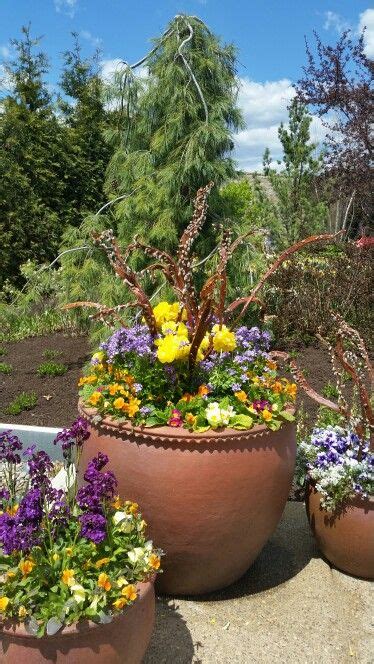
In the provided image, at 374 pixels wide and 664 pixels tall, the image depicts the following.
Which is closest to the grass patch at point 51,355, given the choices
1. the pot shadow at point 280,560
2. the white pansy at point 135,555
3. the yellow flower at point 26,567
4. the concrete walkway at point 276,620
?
the pot shadow at point 280,560

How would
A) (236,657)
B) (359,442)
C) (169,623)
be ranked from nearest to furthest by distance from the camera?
(236,657) < (169,623) < (359,442)

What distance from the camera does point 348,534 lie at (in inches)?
103

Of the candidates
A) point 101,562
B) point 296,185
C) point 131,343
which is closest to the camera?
point 101,562

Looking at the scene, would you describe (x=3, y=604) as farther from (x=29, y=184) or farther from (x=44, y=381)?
(x=29, y=184)

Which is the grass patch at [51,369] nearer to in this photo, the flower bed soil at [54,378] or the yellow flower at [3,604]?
the flower bed soil at [54,378]

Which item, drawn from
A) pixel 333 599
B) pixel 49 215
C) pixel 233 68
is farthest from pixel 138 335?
pixel 49 215

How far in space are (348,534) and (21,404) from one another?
9.92ft

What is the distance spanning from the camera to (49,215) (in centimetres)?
1023

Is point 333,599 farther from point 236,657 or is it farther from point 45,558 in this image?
point 45,558

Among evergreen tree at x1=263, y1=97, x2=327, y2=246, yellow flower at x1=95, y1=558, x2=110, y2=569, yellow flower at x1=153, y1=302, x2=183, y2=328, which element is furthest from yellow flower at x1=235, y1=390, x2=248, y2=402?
evergreen tree at x1=263, y1=97, x2=327, y2=246

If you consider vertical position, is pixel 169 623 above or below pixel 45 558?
below

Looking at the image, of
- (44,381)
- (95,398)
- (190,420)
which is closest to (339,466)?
(190,420)

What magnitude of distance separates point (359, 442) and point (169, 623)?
1.12 meters

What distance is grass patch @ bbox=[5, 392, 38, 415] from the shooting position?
4.79 metres
